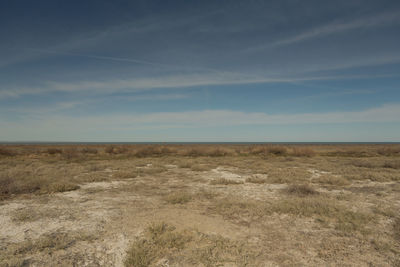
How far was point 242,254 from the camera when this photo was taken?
4293mm

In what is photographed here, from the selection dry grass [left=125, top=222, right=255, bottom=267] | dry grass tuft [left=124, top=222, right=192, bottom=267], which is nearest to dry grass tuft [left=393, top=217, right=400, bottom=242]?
dry grass [left=125, top=222, right=255, bottom=267]

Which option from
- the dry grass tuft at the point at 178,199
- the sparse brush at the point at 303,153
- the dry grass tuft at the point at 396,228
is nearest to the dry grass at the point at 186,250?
the dry grass tuft at the point at 178,199

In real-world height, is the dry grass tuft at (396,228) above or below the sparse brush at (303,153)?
below

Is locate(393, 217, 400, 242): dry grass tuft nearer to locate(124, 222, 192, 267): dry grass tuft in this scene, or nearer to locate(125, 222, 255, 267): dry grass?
locate(125, 222, 255, 267): dry grass

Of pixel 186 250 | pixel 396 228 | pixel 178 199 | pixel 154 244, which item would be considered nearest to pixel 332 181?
pixel 396 228

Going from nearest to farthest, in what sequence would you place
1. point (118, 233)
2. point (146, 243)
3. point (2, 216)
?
point (146, 243)
point (118, 233)
point (2, 216)

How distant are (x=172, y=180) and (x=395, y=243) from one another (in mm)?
9488

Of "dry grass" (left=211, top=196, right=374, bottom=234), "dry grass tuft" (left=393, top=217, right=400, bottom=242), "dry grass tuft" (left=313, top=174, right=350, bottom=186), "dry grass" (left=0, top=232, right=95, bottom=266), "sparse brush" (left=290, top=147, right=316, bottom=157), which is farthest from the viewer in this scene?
"sparse brush" (left=290, top=147, right=316, bottom=157)

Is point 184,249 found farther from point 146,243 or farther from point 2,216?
point 2,216

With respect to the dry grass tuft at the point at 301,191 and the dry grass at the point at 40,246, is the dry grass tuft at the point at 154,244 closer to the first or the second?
the dry grass at the point at 40,246

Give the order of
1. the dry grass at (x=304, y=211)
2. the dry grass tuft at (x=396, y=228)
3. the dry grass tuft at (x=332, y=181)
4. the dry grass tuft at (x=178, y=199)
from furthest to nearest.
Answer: the dry grass tuft at (x=332, y=181), the dry grass tuft at (x=178, y=199), the dry grass at (x=304, y=211), the dry grass tuft at (x=396, y=228)

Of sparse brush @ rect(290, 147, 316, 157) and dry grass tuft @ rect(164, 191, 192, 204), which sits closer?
dry grass tuft @ rect(164, 191, 192, 204)

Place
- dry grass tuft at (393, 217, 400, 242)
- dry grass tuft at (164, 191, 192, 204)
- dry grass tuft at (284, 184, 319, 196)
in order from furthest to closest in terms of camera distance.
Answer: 1. dry grass tuft at (284, 184, 319, 196)
2. dry grass tuft at (164, 191, 192, 204)
3. dry grass tuft at (393, 217, 400, 242)

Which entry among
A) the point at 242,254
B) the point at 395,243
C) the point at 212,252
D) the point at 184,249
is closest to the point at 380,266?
the point at 395,243
